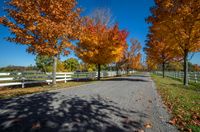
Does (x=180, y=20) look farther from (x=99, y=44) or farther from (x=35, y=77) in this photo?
(x=35, y=77)

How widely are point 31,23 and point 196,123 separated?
38.0 feet

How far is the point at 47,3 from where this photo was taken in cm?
1271

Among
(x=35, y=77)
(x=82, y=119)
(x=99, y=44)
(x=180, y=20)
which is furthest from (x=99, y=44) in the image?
(x=82, y=119)

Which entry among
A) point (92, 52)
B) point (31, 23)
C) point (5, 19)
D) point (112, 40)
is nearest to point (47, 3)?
point (31, 23)

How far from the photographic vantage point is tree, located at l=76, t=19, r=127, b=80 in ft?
65.7

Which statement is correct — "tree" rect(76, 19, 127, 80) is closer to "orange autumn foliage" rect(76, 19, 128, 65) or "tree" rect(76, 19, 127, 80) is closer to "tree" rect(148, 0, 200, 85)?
"orange autumn foliage" rect(76, 19, 128, 65)

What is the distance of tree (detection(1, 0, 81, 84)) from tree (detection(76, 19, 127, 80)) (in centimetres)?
593

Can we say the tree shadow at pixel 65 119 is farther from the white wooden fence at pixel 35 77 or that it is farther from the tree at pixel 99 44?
the tree at pixel 99 44

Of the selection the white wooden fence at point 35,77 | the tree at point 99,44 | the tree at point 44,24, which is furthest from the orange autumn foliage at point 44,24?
the tree at point 99,44

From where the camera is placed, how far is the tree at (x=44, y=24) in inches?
472

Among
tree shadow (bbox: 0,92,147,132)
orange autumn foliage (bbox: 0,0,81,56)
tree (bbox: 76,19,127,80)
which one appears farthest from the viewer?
tree (bbox: 76,19,127,80)

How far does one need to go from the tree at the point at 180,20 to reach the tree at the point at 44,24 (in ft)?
23.7

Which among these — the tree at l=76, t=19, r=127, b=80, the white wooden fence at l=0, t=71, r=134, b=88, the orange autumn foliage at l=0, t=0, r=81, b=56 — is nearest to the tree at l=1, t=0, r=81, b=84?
the orange autumn foliage at l=0, t=0, r=81, b=56

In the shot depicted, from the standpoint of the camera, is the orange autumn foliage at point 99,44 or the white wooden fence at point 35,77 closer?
the white wooden fence at point 35,77
